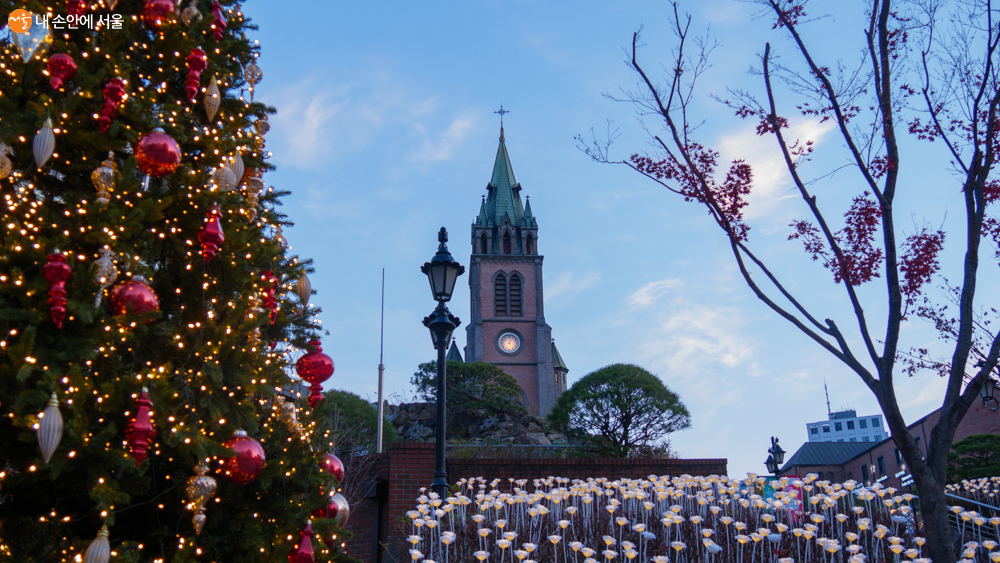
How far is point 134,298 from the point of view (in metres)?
3.21

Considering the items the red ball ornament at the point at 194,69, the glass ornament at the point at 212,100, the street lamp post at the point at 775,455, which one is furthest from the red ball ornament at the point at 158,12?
the street lamp post at the point at 775,455

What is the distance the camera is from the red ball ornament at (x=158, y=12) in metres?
4.01

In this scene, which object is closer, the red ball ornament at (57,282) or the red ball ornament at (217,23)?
the red ball ornament at (57,282)

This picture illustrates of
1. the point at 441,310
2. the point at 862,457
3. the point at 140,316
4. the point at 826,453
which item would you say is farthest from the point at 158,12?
the point at 826,453

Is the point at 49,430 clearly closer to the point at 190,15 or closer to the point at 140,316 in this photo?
the point at 140,316

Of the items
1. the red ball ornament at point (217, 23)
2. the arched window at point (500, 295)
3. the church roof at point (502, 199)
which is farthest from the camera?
the church roof at point (502, 199)

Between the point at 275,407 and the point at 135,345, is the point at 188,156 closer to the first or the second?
the point at 135,345

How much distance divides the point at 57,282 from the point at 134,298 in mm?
335

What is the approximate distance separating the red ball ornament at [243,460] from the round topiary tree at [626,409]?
18685mm

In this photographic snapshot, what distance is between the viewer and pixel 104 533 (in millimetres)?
2799

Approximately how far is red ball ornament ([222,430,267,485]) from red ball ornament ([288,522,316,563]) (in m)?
0.48

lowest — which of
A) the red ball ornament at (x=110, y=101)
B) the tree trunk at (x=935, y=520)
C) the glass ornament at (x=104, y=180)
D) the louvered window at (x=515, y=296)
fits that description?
the tree trunk at (x=935, y=520)

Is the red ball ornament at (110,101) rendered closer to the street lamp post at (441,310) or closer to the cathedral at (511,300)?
the street lamp post at (441,310)

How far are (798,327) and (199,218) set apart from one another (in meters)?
5.15
